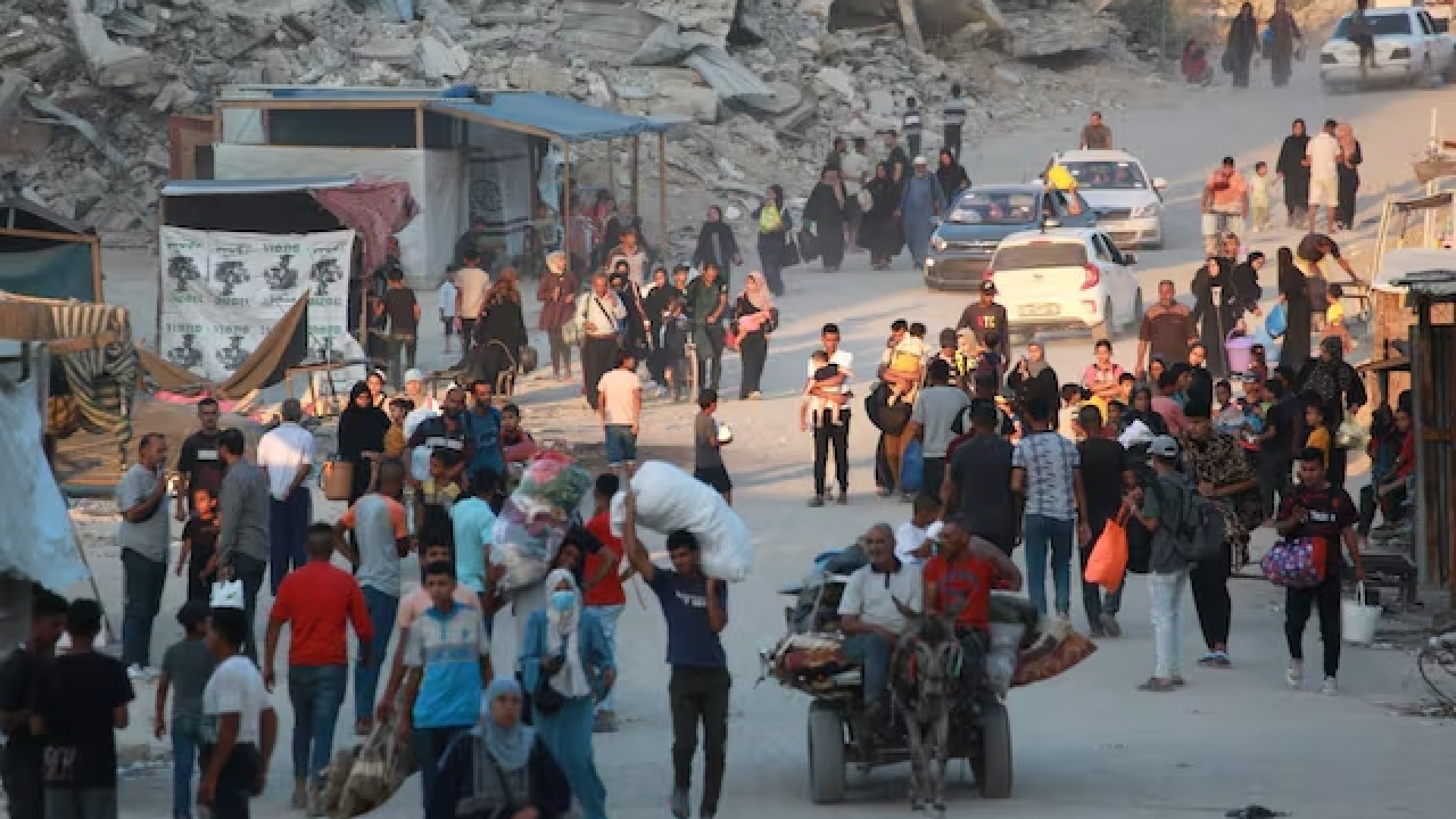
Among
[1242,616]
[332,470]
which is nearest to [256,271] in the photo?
[332,470]

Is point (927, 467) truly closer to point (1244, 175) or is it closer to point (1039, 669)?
point (1039, 669)

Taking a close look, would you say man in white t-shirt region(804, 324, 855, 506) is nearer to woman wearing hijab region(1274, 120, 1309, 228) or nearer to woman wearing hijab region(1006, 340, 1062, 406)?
woman wearing hijab region(1006, 340, 1062, 406)

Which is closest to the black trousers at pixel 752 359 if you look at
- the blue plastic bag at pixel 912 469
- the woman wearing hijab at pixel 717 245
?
the woman wearing hijab at pixel 717 245

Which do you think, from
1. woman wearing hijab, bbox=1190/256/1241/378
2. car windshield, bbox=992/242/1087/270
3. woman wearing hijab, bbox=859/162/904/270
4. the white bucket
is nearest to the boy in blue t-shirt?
the white bucket

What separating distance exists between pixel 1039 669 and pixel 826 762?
109 centimetres

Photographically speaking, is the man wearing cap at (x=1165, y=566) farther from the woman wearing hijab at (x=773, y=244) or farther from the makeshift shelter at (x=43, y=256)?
the woman wearing hijab at (x=773, y=244)

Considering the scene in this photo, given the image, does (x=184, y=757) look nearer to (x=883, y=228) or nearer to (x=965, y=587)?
(x=965, y=587)

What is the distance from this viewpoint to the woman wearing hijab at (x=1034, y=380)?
832 inches

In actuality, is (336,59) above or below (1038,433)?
above

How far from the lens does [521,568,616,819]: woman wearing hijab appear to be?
39.4ft

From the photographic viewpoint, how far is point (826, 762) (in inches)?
516

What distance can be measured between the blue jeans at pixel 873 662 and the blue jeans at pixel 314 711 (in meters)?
2.46

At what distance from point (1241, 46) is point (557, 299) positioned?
1051 inches

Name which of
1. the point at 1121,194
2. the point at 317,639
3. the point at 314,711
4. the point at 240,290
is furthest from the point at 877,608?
the point at 1121,194
